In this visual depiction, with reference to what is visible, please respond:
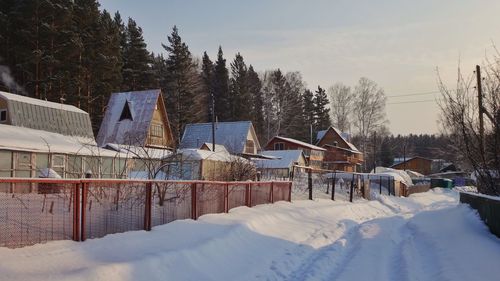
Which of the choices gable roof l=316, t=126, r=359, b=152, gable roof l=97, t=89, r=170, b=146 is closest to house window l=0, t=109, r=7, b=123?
gable roof l=97, t=89, r=170, b=146

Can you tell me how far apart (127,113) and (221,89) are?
34374 millimetres

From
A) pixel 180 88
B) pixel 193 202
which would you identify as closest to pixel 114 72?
pixel 180 88

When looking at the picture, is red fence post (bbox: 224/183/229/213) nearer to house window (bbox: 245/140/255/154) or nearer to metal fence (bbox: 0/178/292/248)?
metal fence (bbox: 0/178/292/248)

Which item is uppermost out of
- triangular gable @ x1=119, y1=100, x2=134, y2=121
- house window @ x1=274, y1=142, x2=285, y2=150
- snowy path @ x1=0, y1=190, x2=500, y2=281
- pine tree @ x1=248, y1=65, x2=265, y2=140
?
pine tree @ x1=248, y1=65, x2=265, y2=140

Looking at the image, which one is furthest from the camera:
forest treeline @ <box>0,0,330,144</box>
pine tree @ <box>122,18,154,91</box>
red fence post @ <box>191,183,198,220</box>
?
pine tree @ <box>122,18,154,91</box>

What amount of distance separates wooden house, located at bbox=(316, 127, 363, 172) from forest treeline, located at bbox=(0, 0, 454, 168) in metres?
2.79

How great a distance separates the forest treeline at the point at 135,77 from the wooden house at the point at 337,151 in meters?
2.79

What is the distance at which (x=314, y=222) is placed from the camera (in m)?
18.2

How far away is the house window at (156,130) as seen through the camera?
45406 mm

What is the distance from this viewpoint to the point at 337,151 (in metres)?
89.2

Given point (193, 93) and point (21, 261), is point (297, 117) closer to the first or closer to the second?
point (193, 93)

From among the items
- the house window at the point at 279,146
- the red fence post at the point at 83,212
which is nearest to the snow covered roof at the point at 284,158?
the house window at the point at 279,146

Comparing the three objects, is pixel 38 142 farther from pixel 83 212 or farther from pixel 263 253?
pixel 83 212

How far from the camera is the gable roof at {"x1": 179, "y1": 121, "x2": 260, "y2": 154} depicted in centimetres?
5759
